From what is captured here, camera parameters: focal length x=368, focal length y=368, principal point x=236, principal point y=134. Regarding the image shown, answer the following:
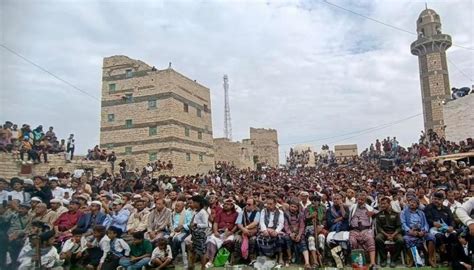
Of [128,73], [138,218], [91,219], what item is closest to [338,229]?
[138,218]

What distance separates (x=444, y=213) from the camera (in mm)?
6562

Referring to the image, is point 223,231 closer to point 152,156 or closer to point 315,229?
point 315,229

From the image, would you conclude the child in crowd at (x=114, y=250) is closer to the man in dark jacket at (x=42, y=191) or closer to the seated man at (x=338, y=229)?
the man in dark jacket at (x=42, y=191)

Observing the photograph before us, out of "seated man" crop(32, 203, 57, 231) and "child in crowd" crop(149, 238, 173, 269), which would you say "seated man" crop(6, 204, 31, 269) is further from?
"child in crowd" crop(149, 238, 173, 269)

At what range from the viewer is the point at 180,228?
23.6ft

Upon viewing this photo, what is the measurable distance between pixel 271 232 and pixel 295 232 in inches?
18.0

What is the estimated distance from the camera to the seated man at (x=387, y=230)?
641 centimetres

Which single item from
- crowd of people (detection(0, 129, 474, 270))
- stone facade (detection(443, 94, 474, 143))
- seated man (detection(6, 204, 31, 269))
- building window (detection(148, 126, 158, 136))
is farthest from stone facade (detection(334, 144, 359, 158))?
seated man (detection(6, 204, 31, 269))

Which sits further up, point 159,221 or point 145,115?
point 145,115

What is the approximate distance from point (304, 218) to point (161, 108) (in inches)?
714

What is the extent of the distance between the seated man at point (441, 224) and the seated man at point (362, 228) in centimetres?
100

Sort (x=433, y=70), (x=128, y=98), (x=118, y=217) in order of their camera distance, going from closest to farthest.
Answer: (x=118, y=217) < (x=128, y=98) < (x=433, y=70)

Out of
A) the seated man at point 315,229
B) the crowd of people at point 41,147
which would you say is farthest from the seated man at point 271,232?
the crowd of people at point 41,147

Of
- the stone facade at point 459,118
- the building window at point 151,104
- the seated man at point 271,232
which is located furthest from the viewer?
the building window at point 151,104
